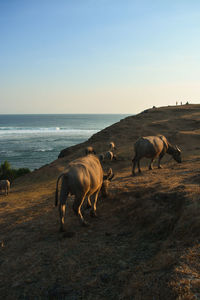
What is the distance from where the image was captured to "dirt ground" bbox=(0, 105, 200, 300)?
4.48 metres

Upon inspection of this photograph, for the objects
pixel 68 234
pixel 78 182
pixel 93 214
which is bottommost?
pixel 68 234

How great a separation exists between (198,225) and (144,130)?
27748 mm

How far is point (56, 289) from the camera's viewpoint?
15.9 ft

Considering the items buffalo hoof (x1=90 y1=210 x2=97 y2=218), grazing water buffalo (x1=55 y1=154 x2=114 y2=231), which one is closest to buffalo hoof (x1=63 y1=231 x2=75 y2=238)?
grazing water buffalo (x1=55 y1=154 x2=114 y2=231)

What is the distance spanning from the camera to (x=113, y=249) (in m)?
6.15

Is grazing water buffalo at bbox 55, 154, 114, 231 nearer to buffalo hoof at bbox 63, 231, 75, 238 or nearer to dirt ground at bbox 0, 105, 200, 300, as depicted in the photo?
buffalo hoof at bbox 63, 231, 75, 238

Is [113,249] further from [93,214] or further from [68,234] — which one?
[93,214]

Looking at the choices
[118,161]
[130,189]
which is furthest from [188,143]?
[130,189]

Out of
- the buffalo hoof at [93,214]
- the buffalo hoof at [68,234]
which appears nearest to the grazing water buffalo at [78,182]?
the buffalo hoof at [68,234]

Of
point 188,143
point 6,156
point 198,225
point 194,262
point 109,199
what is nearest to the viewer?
point 194,262

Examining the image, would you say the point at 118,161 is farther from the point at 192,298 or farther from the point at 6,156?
the point at 6,156

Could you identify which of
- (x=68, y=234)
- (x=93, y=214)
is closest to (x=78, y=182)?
(x=68, y=234)

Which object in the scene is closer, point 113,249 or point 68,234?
point 113,249

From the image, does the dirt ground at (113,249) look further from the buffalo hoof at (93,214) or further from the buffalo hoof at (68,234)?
the buffalo hoof at (93,214)
